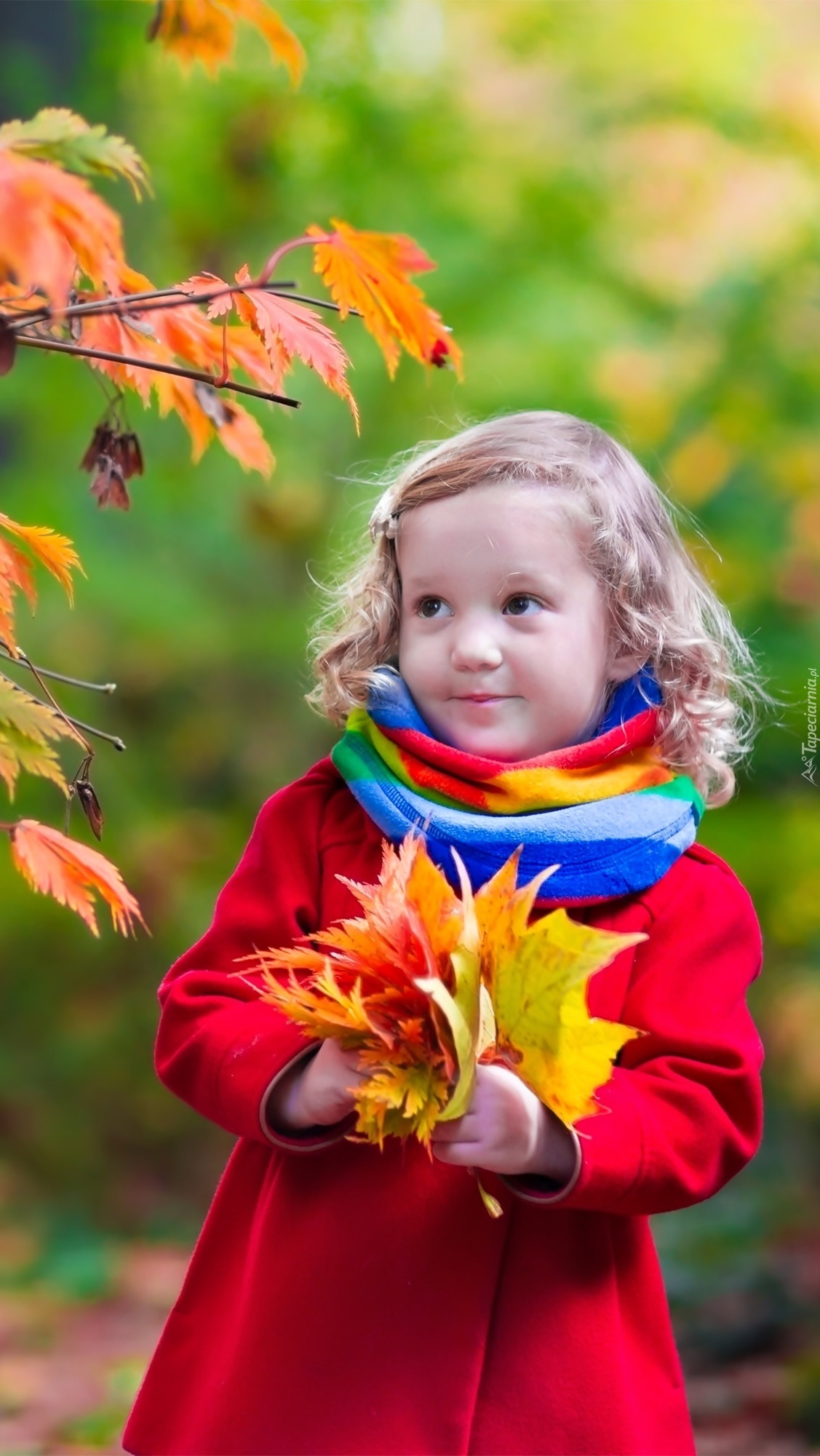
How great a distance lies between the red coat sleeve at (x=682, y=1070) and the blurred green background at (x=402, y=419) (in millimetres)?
2333

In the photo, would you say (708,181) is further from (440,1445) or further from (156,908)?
(440,1445)

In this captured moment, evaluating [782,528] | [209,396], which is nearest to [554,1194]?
[209,396]

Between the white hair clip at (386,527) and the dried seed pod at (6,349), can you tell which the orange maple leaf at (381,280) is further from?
the dried seed pod at (6,349)

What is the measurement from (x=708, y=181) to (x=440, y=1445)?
3.83m

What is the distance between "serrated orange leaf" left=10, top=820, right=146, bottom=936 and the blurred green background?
2491 millimetres

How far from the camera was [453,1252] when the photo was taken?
133 cm

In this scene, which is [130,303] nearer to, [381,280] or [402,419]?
[381,280]

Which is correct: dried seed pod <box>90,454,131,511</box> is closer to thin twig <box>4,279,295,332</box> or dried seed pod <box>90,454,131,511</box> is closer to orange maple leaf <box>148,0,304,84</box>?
thin twig <box>4,279,295,332</box>

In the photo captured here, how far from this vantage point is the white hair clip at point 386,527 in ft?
4.98

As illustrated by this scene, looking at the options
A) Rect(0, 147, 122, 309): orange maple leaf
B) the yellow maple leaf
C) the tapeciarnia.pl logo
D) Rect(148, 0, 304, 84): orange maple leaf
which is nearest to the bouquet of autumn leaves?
the yellow maple leaf

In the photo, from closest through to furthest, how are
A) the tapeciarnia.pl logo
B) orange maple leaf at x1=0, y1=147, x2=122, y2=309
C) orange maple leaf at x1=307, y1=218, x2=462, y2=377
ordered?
orange maple leaf at x1=0, y1=147, x2=122, y2=309, orange maple leaf at x1=307, y1=218, x2=462, y2=377, the tapeciarnia.pl logo

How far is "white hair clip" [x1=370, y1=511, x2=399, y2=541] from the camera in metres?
1.52

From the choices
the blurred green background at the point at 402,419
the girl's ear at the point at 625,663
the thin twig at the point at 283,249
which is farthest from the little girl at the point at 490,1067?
the blurred green background at the point at 402,419

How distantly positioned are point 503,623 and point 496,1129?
49 centimetres
